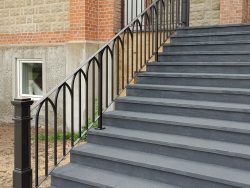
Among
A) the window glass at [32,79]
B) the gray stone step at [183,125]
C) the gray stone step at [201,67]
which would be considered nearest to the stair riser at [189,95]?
the gray stone step at [183,125]

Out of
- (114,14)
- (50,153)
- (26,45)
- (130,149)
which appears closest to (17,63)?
(26,45)

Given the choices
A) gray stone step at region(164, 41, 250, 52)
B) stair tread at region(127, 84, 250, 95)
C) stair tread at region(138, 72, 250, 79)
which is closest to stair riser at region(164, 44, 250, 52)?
gray stone step at region(164, 41, 250, 52)

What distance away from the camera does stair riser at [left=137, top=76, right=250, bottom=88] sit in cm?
465

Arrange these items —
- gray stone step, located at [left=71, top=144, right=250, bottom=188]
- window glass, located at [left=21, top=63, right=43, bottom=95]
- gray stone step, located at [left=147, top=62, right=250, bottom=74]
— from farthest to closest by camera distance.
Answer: window glass, located at [left=21, top=63, right=43, bottom=95] → gray stone step, located at [left=147, top=62, right=250, bottom=74] → gray stone step, located at [left=71, top=144, right=250, bottom=188]

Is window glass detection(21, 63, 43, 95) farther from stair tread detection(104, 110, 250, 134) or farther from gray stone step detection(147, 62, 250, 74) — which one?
stair tread detection(104, 110, 250, 134)

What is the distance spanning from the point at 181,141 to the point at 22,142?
1632mm

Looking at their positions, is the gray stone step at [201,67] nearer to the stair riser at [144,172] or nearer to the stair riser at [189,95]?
the stair riser at [189,95]

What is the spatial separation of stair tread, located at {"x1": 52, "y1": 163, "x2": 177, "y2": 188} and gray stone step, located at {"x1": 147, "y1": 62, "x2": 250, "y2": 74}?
2.13m

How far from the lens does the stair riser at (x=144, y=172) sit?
3375 millimetres

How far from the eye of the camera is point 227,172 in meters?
3.37

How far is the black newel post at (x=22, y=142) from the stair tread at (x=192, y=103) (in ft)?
5.72

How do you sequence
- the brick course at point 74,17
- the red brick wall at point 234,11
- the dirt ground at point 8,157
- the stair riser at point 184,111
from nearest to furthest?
the stair riser at point 184,111 → the dirt ground at point 8,157 → the red brick wall at point 234,11 → the brick course at point 74,17

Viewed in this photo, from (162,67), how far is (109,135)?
1.74m

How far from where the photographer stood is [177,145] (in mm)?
3822
